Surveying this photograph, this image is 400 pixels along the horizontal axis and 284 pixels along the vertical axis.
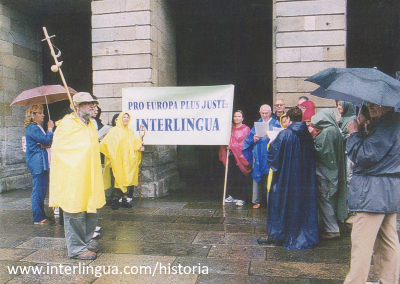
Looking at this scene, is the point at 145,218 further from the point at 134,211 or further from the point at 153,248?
the point at 153,248

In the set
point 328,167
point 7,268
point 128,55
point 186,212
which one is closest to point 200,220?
point 186,212

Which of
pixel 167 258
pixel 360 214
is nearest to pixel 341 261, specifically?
pixel 360 214

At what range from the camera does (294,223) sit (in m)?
4.80

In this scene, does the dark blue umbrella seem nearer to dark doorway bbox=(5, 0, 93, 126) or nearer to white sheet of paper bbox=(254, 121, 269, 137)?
white sheet of paper bbox=(254, 121, 269, 137)

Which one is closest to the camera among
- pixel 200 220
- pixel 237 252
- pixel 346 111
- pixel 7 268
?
pixel 7 268

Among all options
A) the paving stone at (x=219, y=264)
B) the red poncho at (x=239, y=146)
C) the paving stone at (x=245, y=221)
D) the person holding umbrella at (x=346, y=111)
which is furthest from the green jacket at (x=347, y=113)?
the paving stone at (x=219, y=264)

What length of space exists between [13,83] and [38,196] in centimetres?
481

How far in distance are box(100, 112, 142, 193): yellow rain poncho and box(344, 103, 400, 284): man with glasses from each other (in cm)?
463

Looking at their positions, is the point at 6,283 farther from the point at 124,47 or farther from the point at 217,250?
the point at 124,47

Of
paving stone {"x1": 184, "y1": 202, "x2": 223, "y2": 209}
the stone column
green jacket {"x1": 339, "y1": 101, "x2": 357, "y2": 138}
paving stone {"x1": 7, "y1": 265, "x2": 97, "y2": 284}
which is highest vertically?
the stone column

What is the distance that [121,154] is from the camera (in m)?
7.11

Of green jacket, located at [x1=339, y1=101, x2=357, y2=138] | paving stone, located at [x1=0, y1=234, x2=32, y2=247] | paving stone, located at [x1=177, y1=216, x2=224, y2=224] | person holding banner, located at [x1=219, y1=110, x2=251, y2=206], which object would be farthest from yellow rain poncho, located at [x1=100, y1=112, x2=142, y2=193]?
green jacket, located at [x1=339, y1=101, x2=357, y2=138]

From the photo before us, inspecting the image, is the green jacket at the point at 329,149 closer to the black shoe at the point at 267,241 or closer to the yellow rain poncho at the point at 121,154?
the black shoe at the point at 267,241

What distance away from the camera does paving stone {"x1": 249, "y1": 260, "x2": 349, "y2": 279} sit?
3.92 m
